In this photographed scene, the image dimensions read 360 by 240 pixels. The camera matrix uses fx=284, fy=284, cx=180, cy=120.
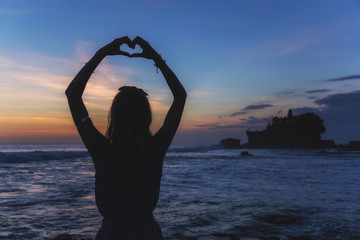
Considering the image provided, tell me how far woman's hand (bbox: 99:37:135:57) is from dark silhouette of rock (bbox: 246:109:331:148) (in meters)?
116

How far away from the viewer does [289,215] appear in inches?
292

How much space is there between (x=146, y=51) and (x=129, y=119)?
2.03 ft

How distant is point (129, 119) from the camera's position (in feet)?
5.82

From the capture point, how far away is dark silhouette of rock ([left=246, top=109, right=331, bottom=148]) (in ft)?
357

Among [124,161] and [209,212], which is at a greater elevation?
[124,161]

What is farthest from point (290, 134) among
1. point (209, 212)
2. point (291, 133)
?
point (209, 212)

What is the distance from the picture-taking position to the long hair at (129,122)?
175cm

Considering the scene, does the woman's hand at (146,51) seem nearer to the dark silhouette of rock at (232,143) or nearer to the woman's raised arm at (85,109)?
the woman's raised arm at (85,109)

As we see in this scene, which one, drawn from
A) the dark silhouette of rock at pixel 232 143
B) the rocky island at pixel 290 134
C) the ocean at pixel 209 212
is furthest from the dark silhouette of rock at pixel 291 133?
the ocean at pixel 209 212

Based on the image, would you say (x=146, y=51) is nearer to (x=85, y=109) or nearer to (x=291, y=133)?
(x=85, y=109)

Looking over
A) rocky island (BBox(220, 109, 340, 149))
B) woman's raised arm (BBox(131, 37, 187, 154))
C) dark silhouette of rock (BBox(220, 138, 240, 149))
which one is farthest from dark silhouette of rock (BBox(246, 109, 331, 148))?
woman's raised arm (BBox(131, 37, 187, 154))

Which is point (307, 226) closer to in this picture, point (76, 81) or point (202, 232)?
point (202, 232)

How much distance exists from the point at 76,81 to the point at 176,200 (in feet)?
25.7

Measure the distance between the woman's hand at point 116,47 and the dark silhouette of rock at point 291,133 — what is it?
11607 cm
